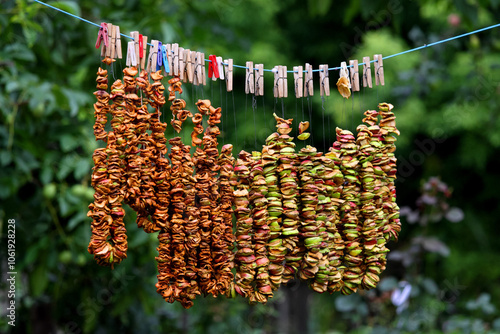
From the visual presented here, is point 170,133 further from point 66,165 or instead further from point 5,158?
point 5,158

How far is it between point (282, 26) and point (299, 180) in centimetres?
478

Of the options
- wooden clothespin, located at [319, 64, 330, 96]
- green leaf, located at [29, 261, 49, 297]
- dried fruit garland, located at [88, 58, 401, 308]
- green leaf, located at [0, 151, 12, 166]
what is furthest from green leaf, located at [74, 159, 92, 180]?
wooden clothespin, located at [319, 64, 330, 96]

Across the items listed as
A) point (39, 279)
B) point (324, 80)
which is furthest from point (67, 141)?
point (324, 80)

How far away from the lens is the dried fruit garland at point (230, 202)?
1229mm

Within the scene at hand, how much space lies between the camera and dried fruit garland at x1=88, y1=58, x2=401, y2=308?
1.23 meters

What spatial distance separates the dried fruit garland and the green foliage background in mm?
88

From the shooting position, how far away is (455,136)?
5184mm

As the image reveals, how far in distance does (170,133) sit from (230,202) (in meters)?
0.87

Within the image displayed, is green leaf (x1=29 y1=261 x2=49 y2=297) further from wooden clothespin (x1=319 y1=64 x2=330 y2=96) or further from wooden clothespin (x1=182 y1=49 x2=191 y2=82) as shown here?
wooden clothespin (x1=319 y1=64 x2=330 y2=96)

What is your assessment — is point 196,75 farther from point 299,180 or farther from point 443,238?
point 443,238

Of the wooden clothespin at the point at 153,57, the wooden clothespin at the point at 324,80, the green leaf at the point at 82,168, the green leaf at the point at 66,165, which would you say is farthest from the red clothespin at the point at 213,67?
the green leaf at the point at 66,165

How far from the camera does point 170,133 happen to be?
211 cm

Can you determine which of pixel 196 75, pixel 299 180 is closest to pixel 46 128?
pixel 196 75

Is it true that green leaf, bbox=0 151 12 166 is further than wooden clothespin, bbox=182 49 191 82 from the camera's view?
Yes
